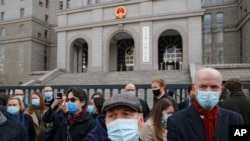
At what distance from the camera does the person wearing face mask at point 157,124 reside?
3.60 m

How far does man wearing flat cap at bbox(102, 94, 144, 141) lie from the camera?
2537 mm

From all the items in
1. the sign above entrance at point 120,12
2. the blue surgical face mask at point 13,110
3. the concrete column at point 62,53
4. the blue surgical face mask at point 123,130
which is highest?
the sign above entrance at point 120,12

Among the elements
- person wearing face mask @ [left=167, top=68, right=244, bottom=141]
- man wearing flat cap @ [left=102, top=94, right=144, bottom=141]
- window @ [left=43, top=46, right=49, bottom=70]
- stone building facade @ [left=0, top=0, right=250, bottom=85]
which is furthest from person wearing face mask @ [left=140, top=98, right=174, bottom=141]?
window @ [left=43, top=46, right=49, bottom=70]

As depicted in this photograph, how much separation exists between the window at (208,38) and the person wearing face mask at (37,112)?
31734 mm

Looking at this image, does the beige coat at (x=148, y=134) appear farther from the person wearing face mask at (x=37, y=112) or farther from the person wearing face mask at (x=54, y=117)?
the person wearing face mask at (x=37, y=112)

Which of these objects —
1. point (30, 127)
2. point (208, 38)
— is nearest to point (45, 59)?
point (208, 38)

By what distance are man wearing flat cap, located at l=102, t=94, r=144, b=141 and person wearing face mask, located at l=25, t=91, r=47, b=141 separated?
343 cm

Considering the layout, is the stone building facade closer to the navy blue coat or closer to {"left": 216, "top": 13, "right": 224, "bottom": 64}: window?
{"left": 216, "top": 13, "right": 224, "bottom": 64}: window

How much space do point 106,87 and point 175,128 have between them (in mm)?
3995

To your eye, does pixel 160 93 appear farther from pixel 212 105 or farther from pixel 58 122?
pixel 212 105

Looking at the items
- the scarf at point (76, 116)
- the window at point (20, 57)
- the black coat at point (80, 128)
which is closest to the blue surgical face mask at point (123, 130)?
the black coat at point (80, 128)

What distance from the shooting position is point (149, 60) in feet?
90.9

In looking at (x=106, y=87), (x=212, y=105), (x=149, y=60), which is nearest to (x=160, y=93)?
(x=106, y=87)

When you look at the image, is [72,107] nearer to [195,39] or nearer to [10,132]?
[10,132]
